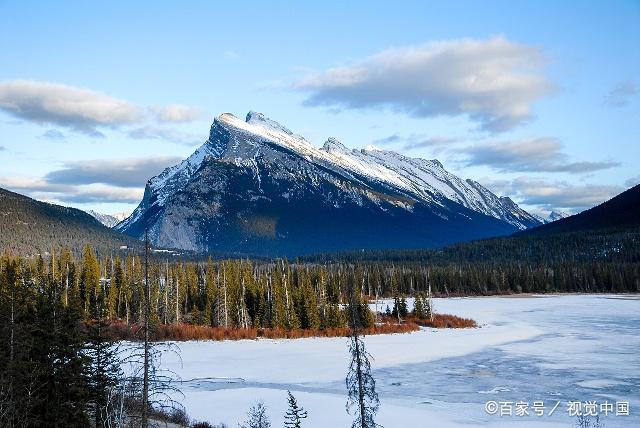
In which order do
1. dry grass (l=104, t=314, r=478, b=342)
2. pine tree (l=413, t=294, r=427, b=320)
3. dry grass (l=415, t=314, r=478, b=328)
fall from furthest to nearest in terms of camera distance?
1. pine tree (l=413, t=294, r=427, b=320)
2. dry grass (l=415, t=314, r=478, b=328)
3. dry grass (l=104, t=314, r=478, b=342)

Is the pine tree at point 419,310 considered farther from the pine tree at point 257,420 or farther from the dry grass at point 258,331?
the pine tree at point 257,420

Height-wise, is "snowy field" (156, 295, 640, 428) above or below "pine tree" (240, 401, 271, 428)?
below

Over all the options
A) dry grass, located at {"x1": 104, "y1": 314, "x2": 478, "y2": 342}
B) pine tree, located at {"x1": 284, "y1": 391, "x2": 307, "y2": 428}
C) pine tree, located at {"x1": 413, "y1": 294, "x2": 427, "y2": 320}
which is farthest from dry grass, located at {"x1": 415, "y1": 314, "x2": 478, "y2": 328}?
pine tree, located at {"x1": 284, "y1": 391, "x2": 307, "y2": 428}

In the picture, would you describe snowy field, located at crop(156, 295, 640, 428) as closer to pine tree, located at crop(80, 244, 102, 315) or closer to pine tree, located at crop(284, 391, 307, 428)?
pine tree, located at crop(284, 391, 307, 428)

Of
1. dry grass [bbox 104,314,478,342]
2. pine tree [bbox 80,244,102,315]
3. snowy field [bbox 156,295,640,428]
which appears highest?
pine tree [bbox 80,244,102,315]

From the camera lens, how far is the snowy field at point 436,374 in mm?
27797

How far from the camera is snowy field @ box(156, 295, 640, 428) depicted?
27.8 meters

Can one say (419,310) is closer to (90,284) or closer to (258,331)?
(258,331)

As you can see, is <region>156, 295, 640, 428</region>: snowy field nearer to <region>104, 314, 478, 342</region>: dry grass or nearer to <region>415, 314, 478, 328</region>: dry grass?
<region>104, 314, 478, 342</region>: dry grass

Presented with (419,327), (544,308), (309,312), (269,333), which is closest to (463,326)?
(419,327)

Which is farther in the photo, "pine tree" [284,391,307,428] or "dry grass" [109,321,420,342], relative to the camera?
"dry grass" [109,321,420,342]

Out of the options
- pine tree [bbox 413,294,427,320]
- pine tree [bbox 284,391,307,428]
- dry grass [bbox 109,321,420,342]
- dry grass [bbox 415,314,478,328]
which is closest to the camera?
pine tree [bbox 284,391,307,428]

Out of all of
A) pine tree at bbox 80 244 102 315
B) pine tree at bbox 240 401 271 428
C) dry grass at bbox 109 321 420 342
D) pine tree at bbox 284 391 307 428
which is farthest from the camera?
pine tree at bbox 80 244 102 315

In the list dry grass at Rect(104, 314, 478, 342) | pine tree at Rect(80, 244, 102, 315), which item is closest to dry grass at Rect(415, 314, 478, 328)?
dry grass at Rect(104, 314, 478, 342)
